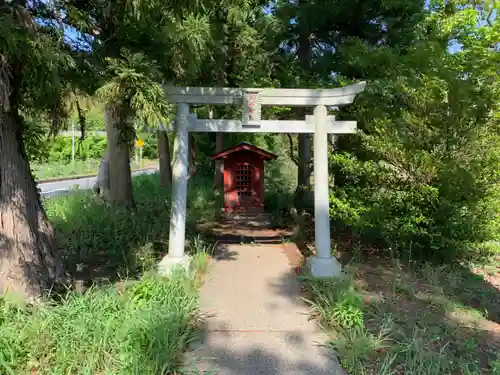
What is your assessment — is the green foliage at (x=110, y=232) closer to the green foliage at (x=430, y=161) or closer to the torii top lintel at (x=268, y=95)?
the torii top lintel at (x=268, y=95)

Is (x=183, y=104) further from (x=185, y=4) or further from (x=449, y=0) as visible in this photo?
(x=449, y=0)

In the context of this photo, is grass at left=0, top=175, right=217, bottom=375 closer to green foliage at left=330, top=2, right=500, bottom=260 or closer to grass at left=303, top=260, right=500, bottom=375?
grass at left=303, top=260, right=500, bottom=375

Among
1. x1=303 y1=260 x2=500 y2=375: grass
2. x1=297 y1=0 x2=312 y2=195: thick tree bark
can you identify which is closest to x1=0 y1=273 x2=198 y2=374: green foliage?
x1=303 y1=260 x2=500 y2=375: grass

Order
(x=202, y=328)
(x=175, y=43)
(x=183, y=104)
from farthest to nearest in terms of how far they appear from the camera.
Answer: (x=183, y=104)
(x=175, y=43)
(x=202, y=328)

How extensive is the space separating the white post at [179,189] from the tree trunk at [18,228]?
160 cm

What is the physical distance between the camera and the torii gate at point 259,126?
Result: 5301mm

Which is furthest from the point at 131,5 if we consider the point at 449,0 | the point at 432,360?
the point at 449,0

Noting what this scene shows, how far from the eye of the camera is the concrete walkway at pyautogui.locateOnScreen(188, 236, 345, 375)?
10.7 ft

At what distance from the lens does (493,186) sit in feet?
18.6

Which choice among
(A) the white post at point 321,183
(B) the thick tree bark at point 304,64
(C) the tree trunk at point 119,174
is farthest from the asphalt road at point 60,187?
(A) the white post at point 321,183

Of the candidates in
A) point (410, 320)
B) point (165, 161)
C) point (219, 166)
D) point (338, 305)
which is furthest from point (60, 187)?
point (410, 320)

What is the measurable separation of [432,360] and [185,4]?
4004 mm

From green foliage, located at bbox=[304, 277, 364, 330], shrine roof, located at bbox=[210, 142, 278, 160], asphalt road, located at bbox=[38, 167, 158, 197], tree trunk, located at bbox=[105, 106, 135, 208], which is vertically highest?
shrine roof, located at bbox=[210, 142, 278, 160]

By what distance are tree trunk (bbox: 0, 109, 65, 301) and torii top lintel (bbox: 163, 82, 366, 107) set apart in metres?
2.04
